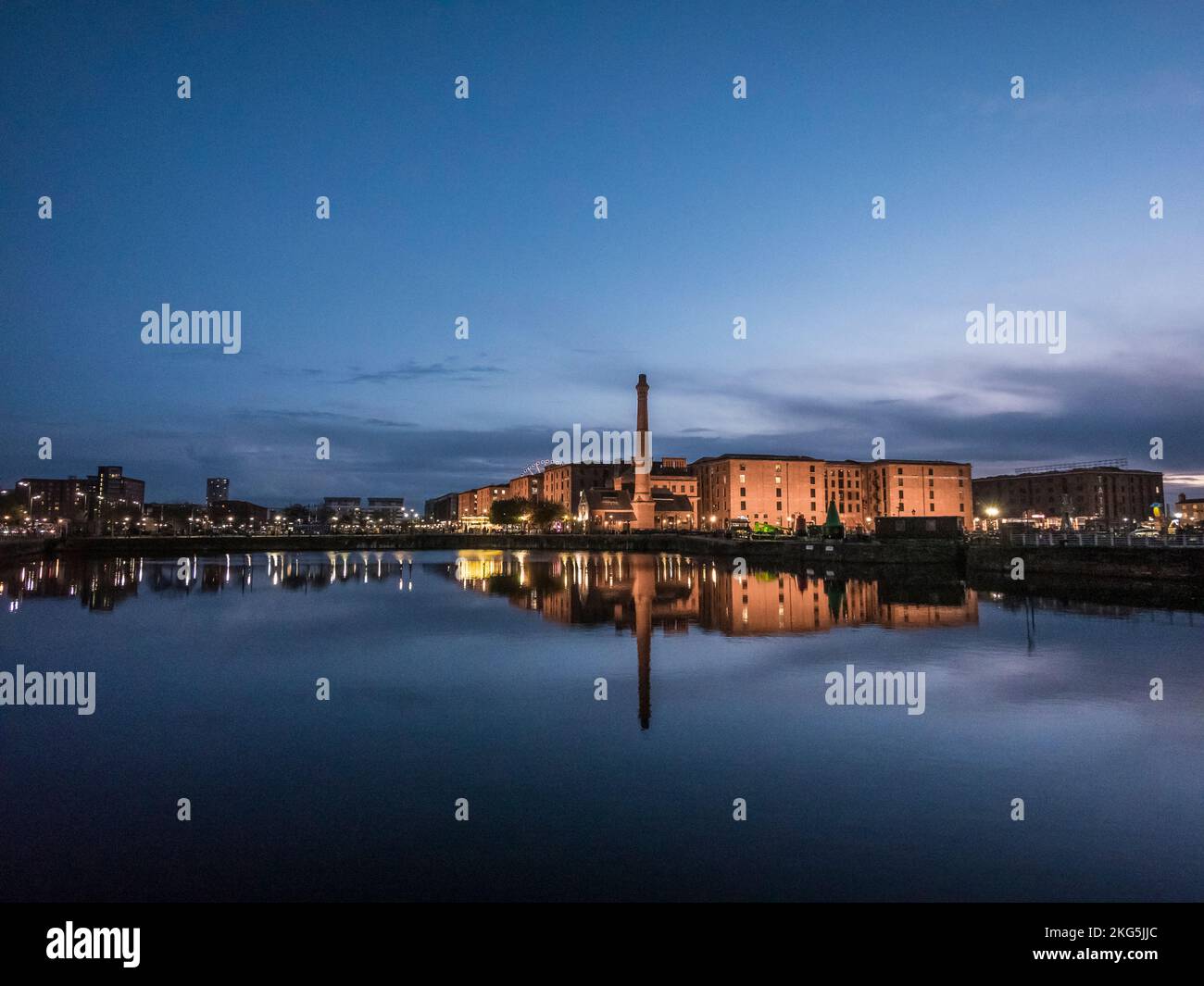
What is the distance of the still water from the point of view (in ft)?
28.3

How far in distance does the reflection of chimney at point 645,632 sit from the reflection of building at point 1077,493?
13174 cm

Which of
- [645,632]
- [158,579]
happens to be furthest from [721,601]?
[158,579]

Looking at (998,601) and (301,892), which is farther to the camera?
(998,601)

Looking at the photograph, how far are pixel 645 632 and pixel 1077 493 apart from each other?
172 meters

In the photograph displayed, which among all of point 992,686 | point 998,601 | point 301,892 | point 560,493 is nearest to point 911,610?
point 998,601

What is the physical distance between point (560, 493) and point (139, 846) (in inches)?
6170

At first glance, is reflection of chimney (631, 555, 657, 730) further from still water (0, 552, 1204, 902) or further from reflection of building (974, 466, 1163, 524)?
reflection of building (974, 466, 1163, 524)

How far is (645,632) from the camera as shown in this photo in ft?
89.2

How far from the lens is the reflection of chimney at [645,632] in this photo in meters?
16.4

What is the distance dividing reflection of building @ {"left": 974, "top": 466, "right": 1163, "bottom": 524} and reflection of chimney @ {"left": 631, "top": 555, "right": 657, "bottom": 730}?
432 ft

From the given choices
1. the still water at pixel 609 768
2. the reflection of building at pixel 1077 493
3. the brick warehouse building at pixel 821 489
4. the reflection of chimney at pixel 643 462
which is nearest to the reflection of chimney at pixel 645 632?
the still water at pixel 609 768

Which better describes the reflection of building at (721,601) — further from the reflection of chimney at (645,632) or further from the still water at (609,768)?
the still water at (609,768)

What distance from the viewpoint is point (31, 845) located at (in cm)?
937

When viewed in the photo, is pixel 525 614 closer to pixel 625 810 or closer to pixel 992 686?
pixel 992 686
